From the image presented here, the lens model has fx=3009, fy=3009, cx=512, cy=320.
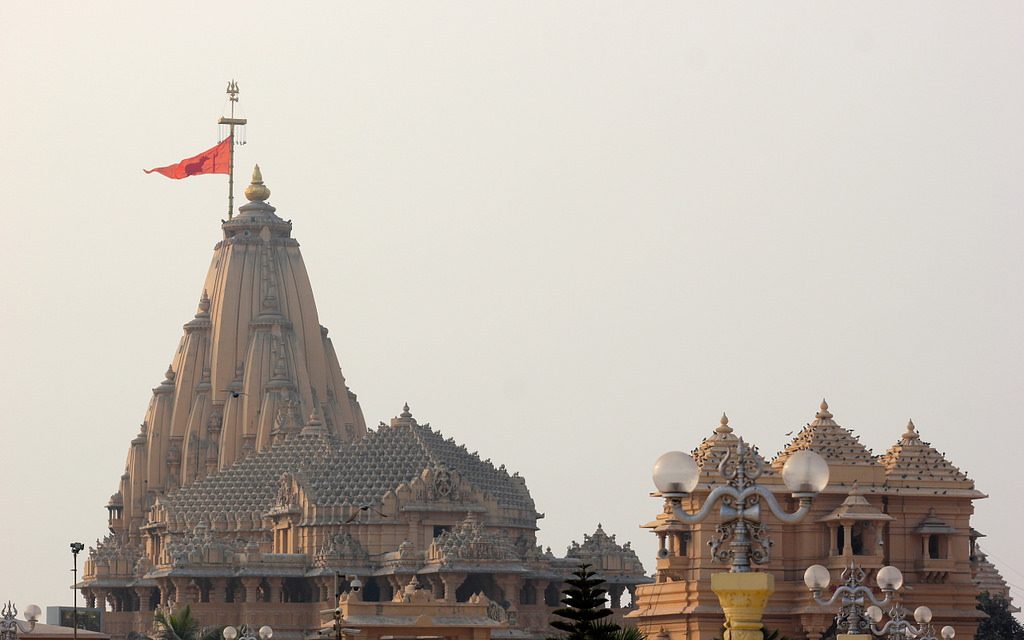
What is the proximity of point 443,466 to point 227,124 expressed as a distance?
3020 centimetres


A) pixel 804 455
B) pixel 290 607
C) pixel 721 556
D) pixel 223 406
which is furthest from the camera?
pixel 223 406

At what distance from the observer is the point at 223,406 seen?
14012 centimetres

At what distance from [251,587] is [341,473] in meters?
6.88

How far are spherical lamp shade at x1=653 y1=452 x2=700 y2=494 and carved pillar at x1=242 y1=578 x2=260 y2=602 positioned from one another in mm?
85093

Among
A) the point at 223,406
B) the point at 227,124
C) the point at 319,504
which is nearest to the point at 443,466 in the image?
the point at 319,504

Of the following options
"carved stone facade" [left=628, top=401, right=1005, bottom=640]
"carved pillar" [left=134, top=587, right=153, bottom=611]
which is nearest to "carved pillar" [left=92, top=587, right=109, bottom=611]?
"carved pillar" [left=134, top=587, right=153, bottom=611]

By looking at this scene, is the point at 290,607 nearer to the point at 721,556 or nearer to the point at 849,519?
the point at 849,519

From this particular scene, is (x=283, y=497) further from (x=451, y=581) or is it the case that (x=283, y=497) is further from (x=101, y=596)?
(x=101, y=596)

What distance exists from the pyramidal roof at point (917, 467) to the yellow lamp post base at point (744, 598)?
57.7m

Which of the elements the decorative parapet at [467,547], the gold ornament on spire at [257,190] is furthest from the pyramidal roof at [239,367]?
the decorative parapet at [467,547]

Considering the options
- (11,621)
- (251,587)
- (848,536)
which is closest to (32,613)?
(11,621)

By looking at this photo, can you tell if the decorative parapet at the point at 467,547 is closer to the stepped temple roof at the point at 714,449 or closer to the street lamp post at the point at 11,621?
the stepped temple roof at the point at 714,449

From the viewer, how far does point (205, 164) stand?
468 feet

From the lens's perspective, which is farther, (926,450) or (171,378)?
(171,378)
